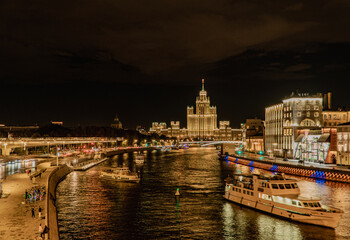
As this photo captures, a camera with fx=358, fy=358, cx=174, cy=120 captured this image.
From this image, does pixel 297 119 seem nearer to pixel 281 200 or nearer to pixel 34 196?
pixel 281 200

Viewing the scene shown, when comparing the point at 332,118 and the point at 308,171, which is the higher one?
the point at 332,118

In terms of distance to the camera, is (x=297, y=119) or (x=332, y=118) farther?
(x=332, y=118)

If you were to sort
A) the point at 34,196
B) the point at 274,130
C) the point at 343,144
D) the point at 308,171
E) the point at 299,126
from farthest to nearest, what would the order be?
the point at 274,130 < the point at 299,126 < the point at 343,144 < the point at 308,171 < the point at 34,196

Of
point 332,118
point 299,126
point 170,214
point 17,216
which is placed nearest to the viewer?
point 17,216

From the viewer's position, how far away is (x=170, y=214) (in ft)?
112

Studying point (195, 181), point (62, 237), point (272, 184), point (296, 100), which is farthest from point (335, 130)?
point (62, 237)

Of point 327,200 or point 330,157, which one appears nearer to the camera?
point 327,200

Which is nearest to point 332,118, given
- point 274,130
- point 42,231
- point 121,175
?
point 274,130

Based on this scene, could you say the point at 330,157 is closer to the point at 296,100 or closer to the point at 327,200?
the point at 296,100

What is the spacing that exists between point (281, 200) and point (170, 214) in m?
10.5

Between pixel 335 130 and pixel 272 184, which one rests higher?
pixel 335 130

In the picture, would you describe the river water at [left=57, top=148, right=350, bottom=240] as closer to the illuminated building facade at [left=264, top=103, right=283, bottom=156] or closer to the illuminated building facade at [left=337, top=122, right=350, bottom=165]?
the illuminated building facade at [left=337, top=122, right=350, bottom=165]

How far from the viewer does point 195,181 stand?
5500 centimetres

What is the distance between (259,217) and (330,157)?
40.3 meters
